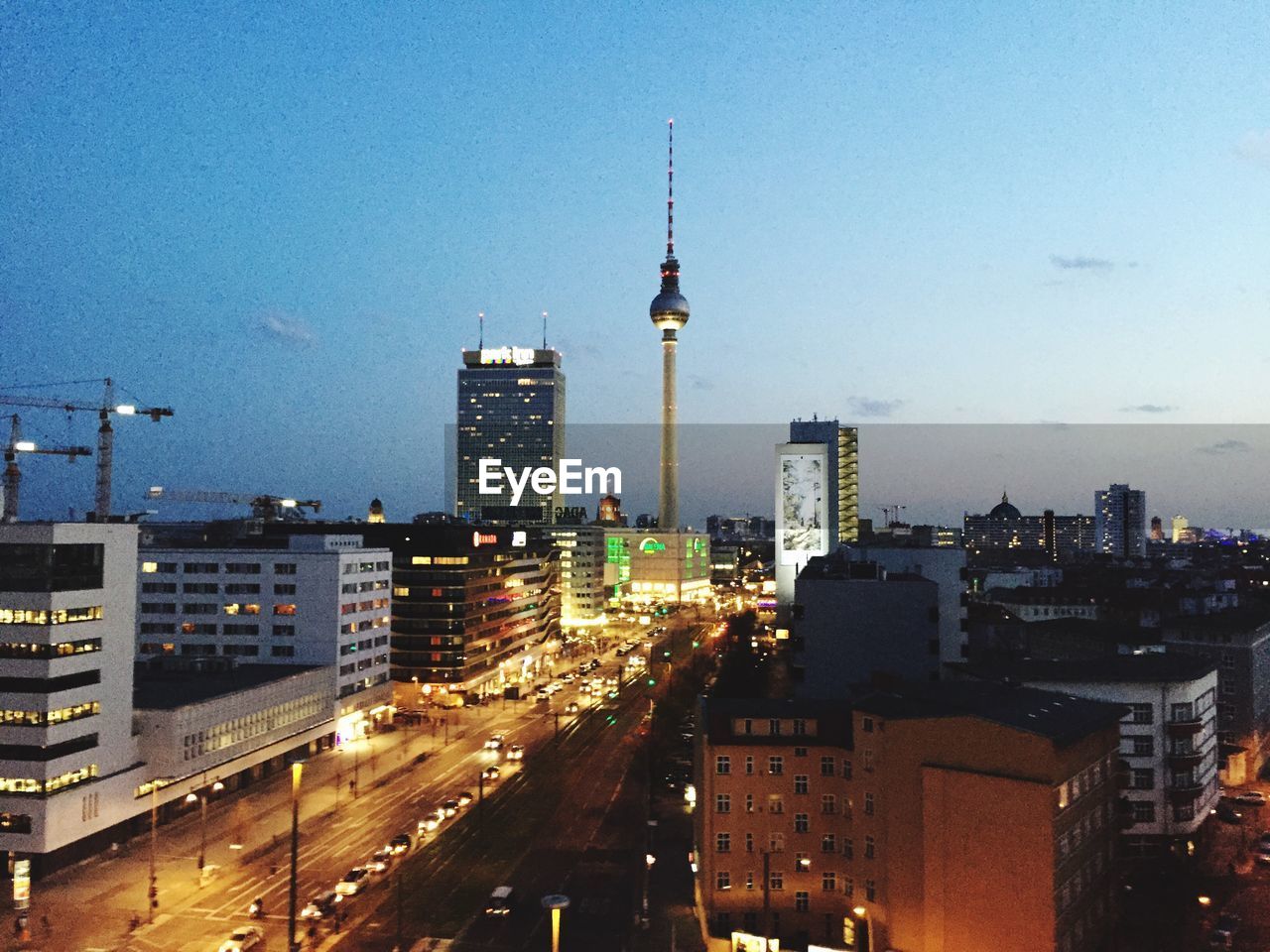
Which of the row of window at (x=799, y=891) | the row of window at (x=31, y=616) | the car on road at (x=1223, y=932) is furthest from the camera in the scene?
the row of window at (x=31, y=616)

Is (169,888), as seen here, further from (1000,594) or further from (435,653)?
(1000,594)

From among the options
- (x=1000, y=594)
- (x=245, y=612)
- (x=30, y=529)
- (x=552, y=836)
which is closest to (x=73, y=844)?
(x=30, y=529)

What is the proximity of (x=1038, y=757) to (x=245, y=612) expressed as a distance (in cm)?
7693

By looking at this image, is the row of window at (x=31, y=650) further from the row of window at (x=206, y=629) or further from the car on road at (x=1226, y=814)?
the car on road at (x=1226, y=814)

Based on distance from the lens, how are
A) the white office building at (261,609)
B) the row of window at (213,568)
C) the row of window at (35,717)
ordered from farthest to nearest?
the row of window at (213,568) → the white office building at (261,609) → the row of window at (35,717)

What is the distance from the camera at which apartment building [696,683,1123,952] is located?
127 ft

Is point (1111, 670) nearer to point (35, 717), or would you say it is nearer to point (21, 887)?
point (21, 887)

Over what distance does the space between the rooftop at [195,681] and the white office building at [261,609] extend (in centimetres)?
389

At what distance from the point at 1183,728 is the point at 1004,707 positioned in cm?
2550

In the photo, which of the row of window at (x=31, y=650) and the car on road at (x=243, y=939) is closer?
the car on road at (x=243, y=939)

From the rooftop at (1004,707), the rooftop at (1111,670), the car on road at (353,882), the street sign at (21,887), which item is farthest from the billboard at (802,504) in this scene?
the street sign at (21,887)

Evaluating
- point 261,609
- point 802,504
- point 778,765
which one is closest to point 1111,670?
point 778,765

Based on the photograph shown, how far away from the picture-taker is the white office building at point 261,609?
9050 centimetres

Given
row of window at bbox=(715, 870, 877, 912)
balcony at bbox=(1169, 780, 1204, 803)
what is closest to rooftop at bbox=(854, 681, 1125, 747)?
row of window at bbox=(715, 870, 877, 912)
